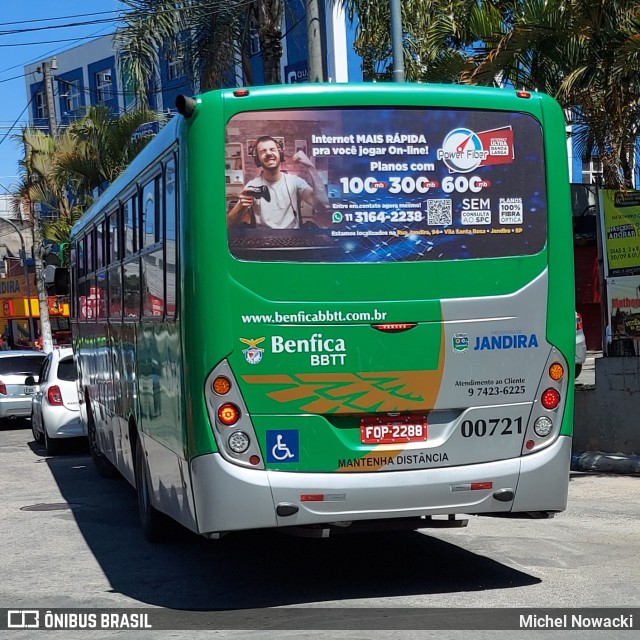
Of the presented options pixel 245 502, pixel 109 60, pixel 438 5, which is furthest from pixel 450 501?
pixel 109 60

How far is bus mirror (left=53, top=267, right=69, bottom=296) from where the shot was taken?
17.3 meters

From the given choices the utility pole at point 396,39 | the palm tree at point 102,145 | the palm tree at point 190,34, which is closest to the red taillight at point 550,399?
the utility pole at point 396,39

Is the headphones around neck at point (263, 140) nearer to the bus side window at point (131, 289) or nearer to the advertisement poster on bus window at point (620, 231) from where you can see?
the bus side window at point (131, 289)

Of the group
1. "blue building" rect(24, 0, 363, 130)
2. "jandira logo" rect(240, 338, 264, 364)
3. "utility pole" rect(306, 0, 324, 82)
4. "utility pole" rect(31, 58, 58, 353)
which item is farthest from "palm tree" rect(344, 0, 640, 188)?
"utility pole" rect(31, 58, 58, 353)

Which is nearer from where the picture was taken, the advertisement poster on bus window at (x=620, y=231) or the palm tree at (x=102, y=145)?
the advertisement poster on bus window at (x=620, y=231)

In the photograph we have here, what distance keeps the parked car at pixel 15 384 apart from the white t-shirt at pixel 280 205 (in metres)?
15.4

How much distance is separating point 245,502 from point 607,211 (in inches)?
320

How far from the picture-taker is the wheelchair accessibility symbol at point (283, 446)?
6.77 metres

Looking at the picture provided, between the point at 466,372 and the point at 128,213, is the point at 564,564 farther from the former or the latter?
the point at 128,213

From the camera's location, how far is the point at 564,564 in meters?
7.89

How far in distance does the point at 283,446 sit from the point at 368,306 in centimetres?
100

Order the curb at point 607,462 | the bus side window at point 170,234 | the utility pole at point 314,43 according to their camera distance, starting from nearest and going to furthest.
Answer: the bus side window at point 170,234, the curb at point 607,462, the utility pole at point 314,43

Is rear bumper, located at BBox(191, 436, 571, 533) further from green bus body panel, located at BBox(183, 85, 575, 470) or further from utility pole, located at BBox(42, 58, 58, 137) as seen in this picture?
utility pole, located at BBox(42, 58, 58, 137)

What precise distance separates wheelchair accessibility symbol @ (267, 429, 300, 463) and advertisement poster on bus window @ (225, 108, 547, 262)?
42.1 inches
